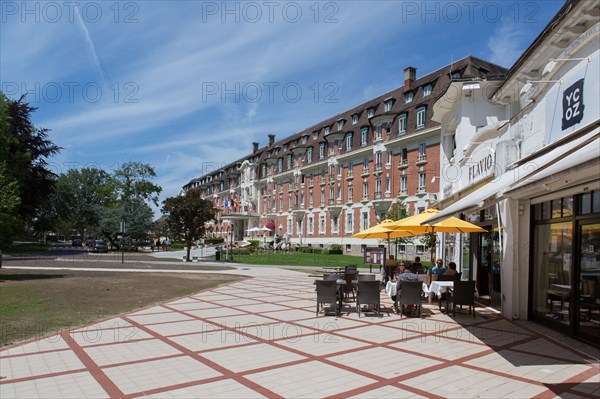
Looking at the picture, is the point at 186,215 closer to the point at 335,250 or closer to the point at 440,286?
the point at 335,250

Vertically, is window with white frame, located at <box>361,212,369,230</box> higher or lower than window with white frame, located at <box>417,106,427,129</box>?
lower

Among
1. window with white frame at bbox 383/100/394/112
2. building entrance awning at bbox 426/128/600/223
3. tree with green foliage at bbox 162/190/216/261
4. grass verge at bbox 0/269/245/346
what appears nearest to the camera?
building entrance awning at bbox 426/128/600/223

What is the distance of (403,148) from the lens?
1711 inches

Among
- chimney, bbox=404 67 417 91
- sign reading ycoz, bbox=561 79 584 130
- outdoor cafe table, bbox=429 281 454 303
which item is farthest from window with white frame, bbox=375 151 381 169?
sign reading ycoz, bbox=561 79 584 130

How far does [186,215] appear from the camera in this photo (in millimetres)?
36156

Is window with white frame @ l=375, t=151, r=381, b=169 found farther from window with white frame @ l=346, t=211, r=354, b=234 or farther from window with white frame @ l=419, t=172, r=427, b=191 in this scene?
window with white frame @ l=346, t=211, r=354, b=234

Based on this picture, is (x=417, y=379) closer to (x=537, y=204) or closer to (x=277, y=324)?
(x=277, y=324)

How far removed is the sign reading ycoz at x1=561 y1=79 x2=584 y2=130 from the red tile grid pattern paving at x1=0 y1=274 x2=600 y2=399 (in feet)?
13.2

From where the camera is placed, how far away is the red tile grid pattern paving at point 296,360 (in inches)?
211

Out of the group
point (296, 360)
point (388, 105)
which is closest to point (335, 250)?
point (388, 105)

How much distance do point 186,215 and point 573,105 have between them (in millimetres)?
31330

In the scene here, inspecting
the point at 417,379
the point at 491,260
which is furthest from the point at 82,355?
the point at 491,260

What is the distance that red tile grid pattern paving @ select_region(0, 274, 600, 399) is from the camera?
537cm

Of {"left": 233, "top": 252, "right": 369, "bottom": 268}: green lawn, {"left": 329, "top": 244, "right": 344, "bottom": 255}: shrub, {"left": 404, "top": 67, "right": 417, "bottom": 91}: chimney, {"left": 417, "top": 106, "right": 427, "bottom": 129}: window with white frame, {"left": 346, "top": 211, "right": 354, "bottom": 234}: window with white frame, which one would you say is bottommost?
{"left": 233, "top": 252, "right": 369, "bottom": 268}: green lawn
